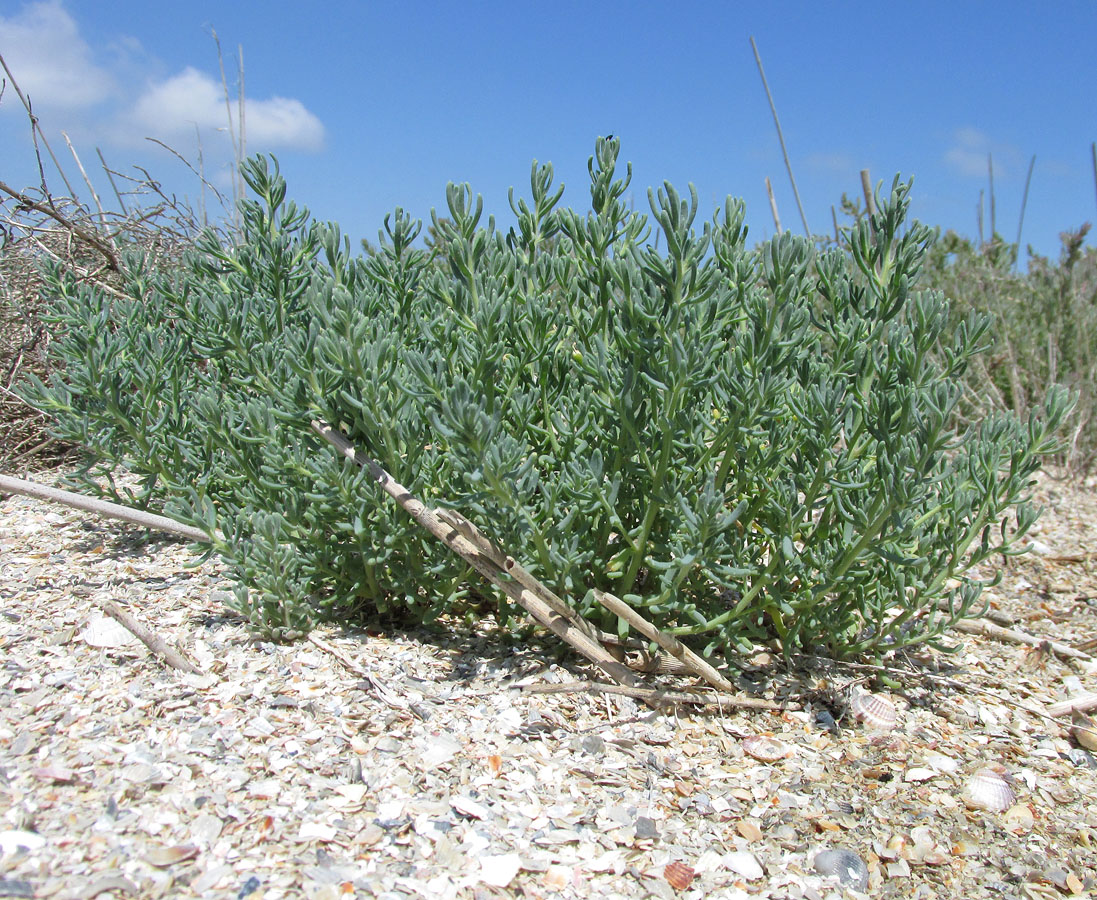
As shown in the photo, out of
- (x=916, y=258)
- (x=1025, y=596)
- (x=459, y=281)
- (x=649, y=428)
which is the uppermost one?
(x=916, y=258)

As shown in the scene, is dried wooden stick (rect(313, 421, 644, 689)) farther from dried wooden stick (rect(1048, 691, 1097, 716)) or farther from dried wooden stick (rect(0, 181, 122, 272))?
dried wooden stick (rect(0, 181, 122, 272))

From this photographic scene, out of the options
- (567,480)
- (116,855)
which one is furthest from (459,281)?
(116,855)

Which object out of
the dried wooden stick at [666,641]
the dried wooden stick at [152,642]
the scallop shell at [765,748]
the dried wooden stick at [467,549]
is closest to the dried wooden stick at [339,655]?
the dried wooden stick at [152,642]

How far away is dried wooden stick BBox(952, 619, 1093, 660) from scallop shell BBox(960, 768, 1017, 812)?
0.98 m

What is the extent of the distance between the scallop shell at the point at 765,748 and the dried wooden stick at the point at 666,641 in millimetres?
183

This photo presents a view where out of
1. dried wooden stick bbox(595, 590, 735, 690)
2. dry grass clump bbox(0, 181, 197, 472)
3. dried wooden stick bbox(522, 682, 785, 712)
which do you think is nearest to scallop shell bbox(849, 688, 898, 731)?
dried wooden stick bbox(522, 682, 785, 712)

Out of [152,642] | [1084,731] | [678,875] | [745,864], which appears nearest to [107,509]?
[152,642]

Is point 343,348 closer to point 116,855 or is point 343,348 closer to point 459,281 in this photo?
point 459,281

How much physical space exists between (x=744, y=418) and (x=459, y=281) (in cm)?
86

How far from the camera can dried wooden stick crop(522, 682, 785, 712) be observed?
2.55 m

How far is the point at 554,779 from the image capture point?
224 centimetres

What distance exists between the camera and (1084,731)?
278cm

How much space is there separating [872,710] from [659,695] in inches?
27.3

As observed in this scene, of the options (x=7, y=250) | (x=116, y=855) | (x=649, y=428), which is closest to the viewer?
(x=116, y=855)
